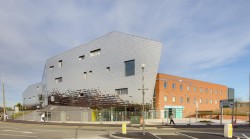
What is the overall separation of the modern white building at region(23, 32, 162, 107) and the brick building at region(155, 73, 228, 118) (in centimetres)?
598

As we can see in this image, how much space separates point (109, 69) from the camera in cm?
6075

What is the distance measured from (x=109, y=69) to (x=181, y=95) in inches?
840

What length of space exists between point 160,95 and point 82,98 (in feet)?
63.0

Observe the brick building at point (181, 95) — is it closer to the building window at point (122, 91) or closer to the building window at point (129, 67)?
the building window at point (122, 91)

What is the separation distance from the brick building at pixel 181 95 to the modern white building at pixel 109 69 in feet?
19.6

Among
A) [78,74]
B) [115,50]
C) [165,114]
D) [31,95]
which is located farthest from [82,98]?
[31,95]

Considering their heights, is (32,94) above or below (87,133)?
below

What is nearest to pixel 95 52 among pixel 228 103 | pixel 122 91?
pixel 122 91

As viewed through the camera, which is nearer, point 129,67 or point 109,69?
point 129,67

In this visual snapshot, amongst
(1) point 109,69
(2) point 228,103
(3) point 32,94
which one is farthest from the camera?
(3) point 32,94

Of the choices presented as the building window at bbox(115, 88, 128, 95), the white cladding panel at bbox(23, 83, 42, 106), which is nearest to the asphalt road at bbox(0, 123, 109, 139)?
the building window at bbox(115, 88, 128, 95)

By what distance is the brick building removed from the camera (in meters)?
62.5

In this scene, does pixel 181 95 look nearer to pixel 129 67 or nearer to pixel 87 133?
pixel 129 67

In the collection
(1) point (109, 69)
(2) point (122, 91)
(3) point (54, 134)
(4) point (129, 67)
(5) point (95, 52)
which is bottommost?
(3) point (54, 134)
